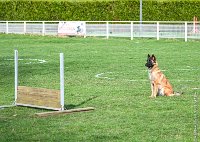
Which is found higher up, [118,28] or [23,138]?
[118,28]

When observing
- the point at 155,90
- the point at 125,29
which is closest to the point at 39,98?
the point at 155,90

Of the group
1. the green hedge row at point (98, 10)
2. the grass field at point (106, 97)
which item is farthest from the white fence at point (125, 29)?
the grass field at point (106, 97)

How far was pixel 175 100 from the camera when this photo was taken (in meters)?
15.4

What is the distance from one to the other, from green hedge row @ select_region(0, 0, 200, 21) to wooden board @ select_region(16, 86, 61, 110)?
42.8m

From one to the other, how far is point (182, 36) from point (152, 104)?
29043mm

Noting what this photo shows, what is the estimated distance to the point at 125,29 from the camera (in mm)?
45969

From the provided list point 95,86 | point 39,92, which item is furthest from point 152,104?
point 95,86

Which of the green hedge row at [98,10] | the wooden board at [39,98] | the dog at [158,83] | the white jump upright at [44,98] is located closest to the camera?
the white jump upright at [44,98]

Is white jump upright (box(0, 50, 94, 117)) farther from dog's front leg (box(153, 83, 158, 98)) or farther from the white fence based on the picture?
the white fence

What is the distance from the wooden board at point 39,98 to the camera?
13.8 m

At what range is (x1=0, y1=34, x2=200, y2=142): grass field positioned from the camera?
11.4 metres

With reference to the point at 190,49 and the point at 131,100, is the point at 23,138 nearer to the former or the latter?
the point at 131,100

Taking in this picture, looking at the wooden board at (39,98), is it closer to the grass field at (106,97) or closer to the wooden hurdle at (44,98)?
the wooden hurdle at (44,98)

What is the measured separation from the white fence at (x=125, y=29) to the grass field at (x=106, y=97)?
9.06 m
